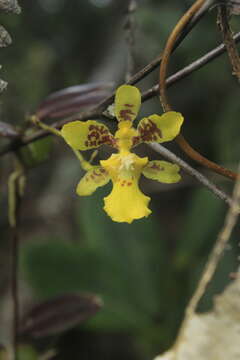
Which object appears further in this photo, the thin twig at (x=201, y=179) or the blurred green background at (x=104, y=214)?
the blurred green background at (x=104, y=214)

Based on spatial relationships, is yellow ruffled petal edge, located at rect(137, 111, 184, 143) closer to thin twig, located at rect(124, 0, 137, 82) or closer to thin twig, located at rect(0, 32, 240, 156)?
thin twig, located at rect(0, 32, 240, 156)

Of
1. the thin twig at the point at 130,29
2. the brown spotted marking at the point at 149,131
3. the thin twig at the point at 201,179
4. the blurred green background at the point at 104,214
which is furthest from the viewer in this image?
the blurred green background at the point at 104,214

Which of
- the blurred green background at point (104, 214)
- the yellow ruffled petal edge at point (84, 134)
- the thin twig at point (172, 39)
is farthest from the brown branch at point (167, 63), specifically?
the blurred green background at point (104, 214)

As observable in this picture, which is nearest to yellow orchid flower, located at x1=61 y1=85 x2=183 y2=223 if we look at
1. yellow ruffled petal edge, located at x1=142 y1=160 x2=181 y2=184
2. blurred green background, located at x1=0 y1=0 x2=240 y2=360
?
yellow ruffled petal edge, located at x1=142 y1=160 x2=181 y2=184

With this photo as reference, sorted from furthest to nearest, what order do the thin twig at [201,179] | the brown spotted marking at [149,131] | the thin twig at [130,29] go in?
the thin twig at [130,29], the brown spotted marking at [149,131], the thin twig at [201,179]

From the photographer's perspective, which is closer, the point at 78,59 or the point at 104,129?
the point at 104,129

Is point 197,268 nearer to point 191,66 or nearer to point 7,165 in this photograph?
point 191,66

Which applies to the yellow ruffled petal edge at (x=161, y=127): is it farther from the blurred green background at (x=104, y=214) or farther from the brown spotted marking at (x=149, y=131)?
the blurred green background at (x=104, y=214)

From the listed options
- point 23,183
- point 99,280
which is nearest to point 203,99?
point 99,280
